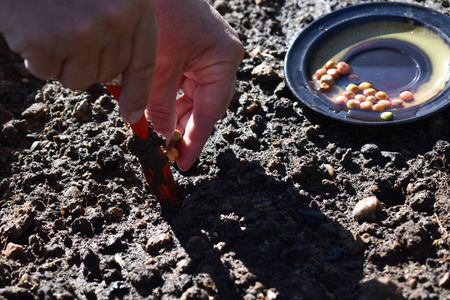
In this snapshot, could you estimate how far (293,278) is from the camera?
6.13 ft

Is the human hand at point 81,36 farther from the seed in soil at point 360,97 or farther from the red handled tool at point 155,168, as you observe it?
the seed in soil at point 360,97

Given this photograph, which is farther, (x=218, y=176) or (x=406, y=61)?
(x=406, y=61)

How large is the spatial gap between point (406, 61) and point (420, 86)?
0.77 feet

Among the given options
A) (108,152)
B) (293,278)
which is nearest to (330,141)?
(293,278)

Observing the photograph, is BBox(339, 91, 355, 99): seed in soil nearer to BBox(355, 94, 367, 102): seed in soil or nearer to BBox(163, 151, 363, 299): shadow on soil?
BBox(355, 94, 367, 102): seed in soil

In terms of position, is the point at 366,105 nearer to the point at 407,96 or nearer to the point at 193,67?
the point at 407,96

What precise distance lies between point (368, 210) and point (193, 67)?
36.2 inches

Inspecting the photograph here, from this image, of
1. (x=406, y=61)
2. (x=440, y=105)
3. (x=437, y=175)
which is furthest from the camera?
(x=406, y=61)

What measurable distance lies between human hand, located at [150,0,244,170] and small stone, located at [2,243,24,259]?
737mm

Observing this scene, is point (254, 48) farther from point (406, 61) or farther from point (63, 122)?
point (63, 122)

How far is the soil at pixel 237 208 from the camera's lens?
6.20ft

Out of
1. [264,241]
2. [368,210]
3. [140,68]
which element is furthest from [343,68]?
[140,68]

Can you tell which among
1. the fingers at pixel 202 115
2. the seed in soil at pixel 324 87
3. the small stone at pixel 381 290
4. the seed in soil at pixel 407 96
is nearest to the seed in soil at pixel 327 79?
the seed in soil at pixel 324 87

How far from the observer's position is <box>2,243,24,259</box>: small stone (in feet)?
6.81
